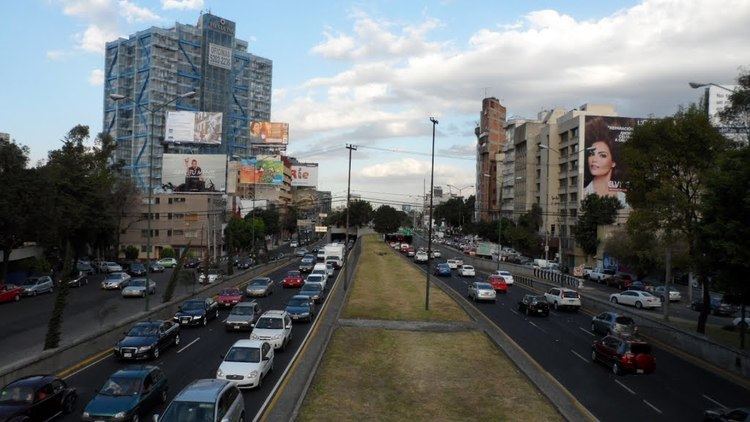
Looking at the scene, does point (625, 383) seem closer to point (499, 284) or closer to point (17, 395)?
point (17, 395)

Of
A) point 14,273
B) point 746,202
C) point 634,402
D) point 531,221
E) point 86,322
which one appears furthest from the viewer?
point 531,221

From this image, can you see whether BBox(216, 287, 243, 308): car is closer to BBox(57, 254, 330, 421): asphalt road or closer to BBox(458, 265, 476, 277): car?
BBox(57, 254, 330, 421): asphalt road

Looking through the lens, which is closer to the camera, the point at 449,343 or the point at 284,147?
the point at 449,343

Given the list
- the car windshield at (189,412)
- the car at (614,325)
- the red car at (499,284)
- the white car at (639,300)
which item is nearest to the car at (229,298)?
the car at (614,325)

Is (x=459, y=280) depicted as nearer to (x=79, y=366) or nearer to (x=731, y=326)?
(x=731, y=326)

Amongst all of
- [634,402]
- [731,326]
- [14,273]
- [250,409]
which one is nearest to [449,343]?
[634,402]

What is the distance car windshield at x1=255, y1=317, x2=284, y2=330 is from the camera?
26828mm

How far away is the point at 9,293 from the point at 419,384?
34370 millimetres

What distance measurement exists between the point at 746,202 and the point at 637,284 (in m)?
40.3

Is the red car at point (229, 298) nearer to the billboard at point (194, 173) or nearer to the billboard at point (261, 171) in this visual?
the billboard at point (194, 173)

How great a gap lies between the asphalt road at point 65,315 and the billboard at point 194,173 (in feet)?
212

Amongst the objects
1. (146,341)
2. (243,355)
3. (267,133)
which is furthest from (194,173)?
(243,355)

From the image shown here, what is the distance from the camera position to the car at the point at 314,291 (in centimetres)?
4250

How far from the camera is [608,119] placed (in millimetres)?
98375
